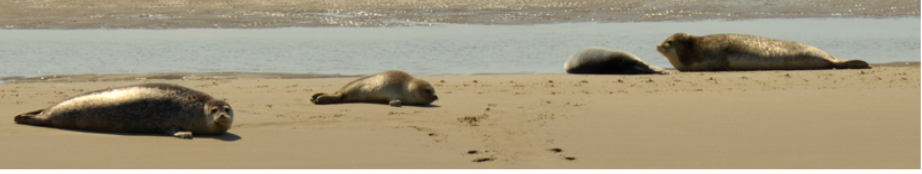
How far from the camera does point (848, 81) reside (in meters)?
8.07

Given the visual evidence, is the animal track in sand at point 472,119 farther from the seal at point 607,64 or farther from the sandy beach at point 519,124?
the seal at point 607,64

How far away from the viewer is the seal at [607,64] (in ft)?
30.4

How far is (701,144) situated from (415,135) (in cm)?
132

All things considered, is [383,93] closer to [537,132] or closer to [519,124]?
[519,124]

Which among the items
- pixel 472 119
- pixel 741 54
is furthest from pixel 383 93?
pixel 741 54

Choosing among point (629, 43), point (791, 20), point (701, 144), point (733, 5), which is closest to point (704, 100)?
point (701, 144)

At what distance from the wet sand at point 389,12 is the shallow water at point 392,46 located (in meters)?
0.97

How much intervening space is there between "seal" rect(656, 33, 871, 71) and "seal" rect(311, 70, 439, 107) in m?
4.19

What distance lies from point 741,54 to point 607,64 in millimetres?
1519

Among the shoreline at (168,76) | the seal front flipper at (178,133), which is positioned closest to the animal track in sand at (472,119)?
the seal front flipper at (178,133)

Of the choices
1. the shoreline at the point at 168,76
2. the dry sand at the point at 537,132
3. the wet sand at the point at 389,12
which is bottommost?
the dry sand at the point at 537,132

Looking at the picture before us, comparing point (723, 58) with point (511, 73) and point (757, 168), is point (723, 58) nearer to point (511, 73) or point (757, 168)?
point (511, 73)

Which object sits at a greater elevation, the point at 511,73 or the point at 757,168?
the point at 511,73

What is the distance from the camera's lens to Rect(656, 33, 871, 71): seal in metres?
9.87
